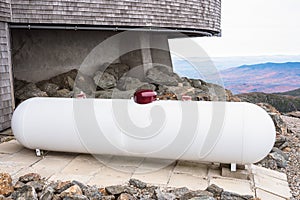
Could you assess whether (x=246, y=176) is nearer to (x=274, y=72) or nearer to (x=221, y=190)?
(x=221, y=190)

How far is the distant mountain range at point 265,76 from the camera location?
424 inches

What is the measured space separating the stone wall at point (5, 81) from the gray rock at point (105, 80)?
2.50 metres

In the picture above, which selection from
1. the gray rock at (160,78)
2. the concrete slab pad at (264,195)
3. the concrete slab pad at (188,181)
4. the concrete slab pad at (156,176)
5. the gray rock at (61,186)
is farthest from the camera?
the gray rock at (160,78)

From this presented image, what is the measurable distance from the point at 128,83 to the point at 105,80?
0.63 meters

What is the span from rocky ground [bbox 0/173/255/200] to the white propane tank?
1.55 ft

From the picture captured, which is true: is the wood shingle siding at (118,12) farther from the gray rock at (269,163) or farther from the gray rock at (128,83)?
the gray rock at (269,163)

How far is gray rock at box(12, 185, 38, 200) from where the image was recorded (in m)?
2.53

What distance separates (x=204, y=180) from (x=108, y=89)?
4.92 meters

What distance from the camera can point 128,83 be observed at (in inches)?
306

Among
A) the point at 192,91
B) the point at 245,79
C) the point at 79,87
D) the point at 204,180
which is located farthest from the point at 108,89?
the point at 245,79

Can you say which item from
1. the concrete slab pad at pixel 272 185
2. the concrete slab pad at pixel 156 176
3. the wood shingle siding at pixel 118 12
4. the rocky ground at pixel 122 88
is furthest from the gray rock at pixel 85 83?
the concrete slab pad at pixel 272 185

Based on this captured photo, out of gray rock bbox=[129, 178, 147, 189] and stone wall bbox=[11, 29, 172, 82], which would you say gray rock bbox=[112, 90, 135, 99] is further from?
gray rock bbox=[129, 178, 147, 189]

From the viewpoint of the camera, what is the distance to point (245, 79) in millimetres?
10953

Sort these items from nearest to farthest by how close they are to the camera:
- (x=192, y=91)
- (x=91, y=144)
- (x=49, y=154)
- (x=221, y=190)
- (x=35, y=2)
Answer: (x=221, y=190) < (x=91, y=144) < (x=49, y=154) < (x=35, y=2) < (x=192, y=91)
